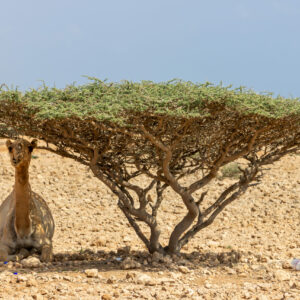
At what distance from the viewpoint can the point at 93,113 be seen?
7.78 metres

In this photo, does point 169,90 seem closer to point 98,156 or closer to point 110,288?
point 98,156

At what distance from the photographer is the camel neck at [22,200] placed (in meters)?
9.23

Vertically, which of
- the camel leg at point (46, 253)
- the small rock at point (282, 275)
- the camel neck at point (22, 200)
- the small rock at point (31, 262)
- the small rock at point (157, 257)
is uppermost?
the camel neck at point (22, 200)

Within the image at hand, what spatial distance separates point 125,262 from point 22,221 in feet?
7.16

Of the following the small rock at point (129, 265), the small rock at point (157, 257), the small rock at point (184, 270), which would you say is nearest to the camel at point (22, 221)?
the small rock at point (129, 265)

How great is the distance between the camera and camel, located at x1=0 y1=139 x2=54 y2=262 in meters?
9.01

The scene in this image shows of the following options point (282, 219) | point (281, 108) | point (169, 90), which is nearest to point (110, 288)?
point (169, 90)

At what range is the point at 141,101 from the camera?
781 centimetres

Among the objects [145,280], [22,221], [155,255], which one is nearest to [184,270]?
[155,255]

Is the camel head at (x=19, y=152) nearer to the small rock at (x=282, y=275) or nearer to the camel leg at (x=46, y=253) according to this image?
the camel leg at (x=46, y=253)

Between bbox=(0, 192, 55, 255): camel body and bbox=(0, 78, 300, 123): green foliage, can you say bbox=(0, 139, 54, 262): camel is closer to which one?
bbox=(0, 192, 55, 255): camel body

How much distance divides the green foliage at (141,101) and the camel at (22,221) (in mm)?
→ 1027

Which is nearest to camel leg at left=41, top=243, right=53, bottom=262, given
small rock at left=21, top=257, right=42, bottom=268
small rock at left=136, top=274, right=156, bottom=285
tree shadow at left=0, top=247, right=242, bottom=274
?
tree shadow at left=0, top=247, right=242, bottom=274

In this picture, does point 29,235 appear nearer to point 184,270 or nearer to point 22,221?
point 22,221
